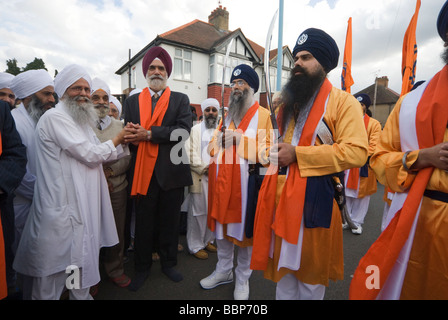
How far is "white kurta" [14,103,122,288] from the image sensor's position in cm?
187

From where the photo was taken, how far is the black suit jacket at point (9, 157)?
1718mm

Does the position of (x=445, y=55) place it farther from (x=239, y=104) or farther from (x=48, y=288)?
(x=48, y=288)

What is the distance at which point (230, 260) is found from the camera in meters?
2.66

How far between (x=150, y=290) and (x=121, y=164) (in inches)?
54.3

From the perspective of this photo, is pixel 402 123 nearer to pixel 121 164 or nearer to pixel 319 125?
pixel 319 125

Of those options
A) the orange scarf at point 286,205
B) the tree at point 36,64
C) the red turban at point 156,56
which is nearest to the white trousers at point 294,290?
the orange scarf at point 286,205

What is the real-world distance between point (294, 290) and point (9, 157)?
2.34 meters

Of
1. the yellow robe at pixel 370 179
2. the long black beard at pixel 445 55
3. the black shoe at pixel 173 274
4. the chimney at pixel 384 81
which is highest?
the chimney at pixel 384 81

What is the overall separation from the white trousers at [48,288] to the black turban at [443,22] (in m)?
3.11

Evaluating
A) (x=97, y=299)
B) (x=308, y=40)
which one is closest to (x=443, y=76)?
(x=308, y=40)

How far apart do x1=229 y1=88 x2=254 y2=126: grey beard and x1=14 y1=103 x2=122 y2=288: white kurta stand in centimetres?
136

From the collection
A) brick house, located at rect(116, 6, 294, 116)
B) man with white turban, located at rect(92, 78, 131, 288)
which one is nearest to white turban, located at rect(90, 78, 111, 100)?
man with white turban, located at rect(92, 78, 131, 288)

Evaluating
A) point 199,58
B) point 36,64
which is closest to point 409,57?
point 199,58

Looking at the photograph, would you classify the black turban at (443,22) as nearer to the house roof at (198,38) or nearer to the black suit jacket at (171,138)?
the black suit jacket at (171,138)
